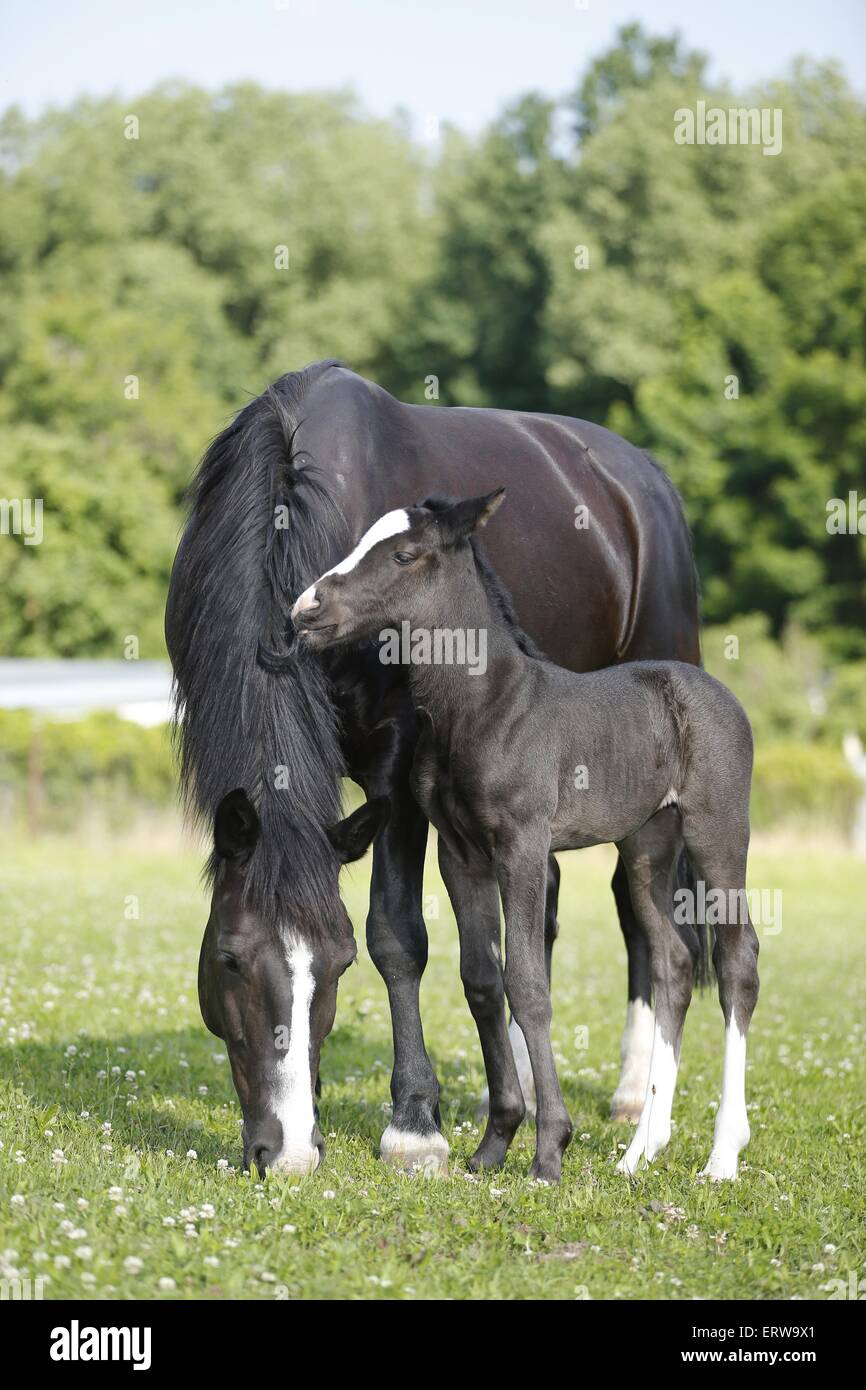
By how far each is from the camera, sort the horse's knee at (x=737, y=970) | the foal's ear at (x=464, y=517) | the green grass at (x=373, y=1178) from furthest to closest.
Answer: the horse's knee at (x=737, y=970) → the foal's ear at (x=464, y=517) → the green grass at (x=373, y=1178)

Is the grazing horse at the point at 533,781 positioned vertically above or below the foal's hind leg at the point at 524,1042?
above

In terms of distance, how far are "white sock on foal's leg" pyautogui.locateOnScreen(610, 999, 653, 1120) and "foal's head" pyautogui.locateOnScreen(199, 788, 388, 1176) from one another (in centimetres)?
248

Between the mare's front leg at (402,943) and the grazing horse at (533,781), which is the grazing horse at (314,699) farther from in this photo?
the grazing horse at (533,781)

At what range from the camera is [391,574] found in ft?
17.6

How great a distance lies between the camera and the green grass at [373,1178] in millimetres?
4418

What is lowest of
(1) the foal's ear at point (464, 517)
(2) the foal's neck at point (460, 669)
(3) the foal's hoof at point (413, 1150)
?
(3) the foal's hoof at point (413, 1150)

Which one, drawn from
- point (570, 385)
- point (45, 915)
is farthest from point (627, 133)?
point (45, 915)

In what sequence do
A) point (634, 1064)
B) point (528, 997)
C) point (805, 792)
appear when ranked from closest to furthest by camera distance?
point (528, 997) < point (634, 1064) < point (805, 792)

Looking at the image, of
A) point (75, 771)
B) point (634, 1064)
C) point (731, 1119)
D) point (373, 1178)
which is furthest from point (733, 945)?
point (75, 771)

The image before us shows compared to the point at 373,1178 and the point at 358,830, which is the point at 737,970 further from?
the point at 358,830

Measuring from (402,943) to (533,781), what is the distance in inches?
35.0

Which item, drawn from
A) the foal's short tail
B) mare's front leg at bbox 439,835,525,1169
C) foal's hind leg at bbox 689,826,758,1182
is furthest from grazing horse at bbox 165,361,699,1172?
foal's hind leg at bbox 689,826,758,1182

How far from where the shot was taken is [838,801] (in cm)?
2688

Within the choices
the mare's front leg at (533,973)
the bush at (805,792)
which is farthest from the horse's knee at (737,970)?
the bush at (805,792)
